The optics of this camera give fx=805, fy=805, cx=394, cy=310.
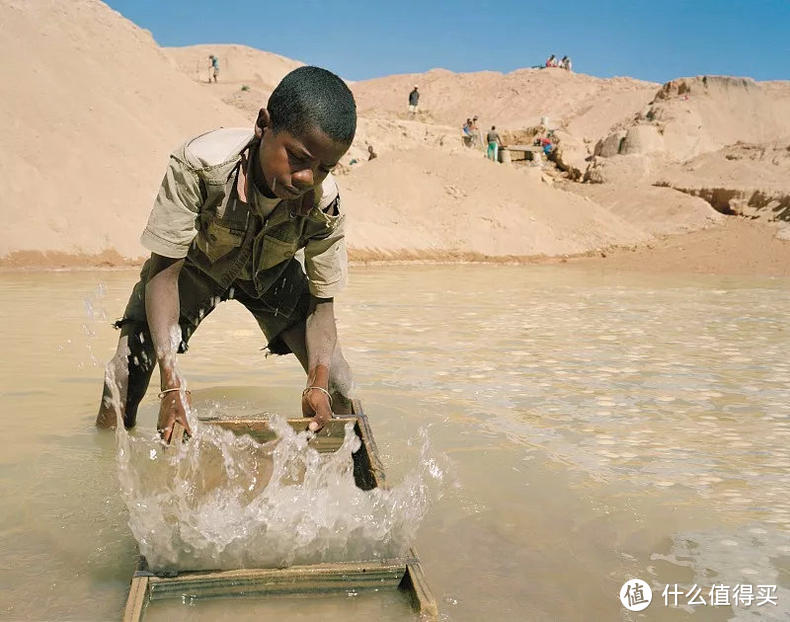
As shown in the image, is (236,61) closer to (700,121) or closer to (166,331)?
(700,121)

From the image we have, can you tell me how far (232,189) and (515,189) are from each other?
36.9ft

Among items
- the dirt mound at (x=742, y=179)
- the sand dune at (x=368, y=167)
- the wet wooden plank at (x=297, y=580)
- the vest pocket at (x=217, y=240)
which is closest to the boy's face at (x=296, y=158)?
the vest pocket at (x=217, y=240)

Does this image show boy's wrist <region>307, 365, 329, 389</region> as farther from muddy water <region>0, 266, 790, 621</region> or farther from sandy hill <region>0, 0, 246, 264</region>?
sandy hill <region>0, 0, 246, 264</region>

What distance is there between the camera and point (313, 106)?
6.65 ft

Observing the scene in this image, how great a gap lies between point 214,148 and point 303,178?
365mm

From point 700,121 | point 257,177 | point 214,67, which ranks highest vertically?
point 214,67

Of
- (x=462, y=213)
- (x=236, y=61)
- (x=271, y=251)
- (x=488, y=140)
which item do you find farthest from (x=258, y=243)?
(x=236, y=61)

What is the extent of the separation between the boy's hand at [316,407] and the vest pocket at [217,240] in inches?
20.2

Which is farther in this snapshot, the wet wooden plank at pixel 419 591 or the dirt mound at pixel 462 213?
the dirt mound at pixel 462 213

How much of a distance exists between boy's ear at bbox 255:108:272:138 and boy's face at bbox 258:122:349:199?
0.7 inches

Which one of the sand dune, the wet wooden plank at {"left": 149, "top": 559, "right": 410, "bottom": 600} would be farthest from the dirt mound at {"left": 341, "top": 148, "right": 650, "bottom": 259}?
the wet wooden plank at {"left": 149, "top": 559, "right": 410, "bottom": 600}

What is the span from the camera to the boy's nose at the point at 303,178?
2.09 metres

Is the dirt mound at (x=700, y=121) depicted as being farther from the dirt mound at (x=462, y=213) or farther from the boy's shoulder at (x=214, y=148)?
the boy's shoulder at (x=214, y=148)

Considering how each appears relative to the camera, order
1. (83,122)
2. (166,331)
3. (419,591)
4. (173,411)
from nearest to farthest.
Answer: (419,591) → (173,411) → (166,331) → (83,122)
